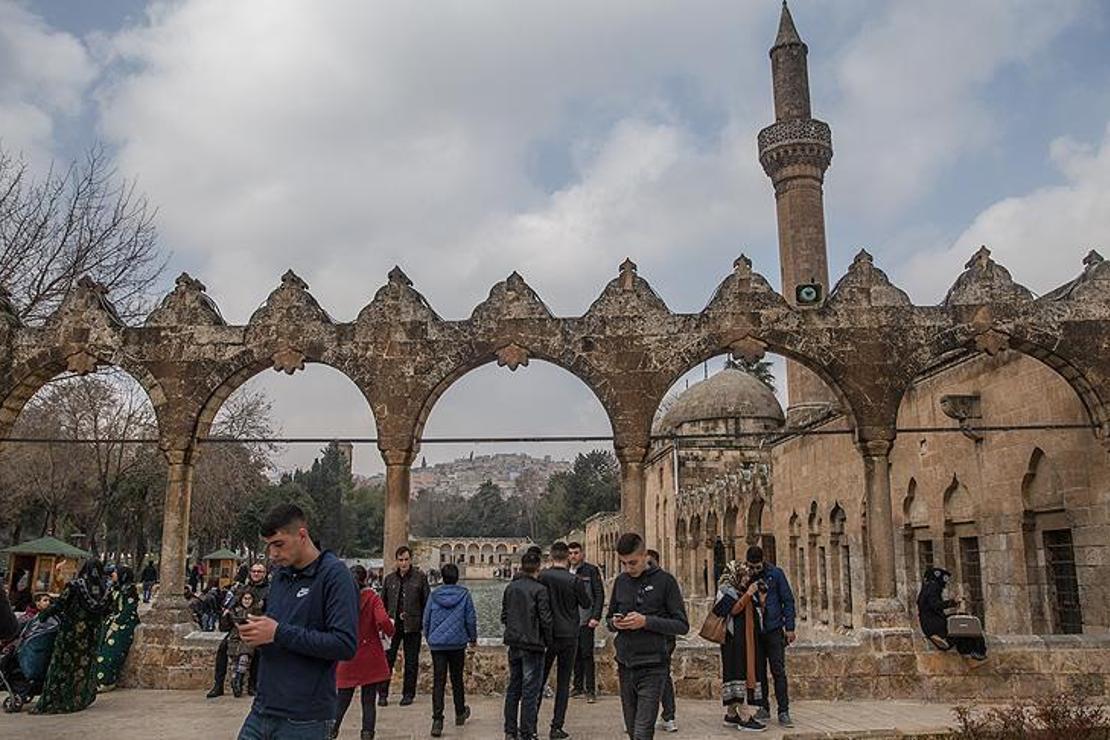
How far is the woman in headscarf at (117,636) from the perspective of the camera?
32.2 feet

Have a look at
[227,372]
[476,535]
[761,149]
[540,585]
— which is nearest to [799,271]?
[761,149]

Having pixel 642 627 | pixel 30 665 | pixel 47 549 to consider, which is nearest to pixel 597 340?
pixel 642 627

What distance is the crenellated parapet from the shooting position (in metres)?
10.7

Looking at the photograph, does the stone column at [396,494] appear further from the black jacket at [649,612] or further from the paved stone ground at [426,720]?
the black jacket at [649,612]

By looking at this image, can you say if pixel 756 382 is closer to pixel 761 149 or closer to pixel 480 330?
pixel 761 149

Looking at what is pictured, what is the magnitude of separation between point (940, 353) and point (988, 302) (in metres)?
0.88

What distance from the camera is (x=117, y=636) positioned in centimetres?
995

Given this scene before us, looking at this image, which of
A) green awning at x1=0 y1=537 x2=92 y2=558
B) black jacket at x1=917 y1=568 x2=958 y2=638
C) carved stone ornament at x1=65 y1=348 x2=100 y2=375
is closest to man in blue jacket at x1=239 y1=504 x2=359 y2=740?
black jacket at x1=917 y1=568 x2=958 y2=638

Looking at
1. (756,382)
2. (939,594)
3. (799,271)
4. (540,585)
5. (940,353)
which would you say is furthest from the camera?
(756,382)

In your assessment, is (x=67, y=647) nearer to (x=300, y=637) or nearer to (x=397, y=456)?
(x=397, y=456)

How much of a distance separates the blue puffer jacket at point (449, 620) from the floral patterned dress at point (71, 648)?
3385 millimetres

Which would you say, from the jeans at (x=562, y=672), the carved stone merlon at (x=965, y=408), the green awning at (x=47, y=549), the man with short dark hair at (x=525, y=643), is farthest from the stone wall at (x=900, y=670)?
the green awning at (x=47, y=549)

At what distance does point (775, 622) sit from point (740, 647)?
427 mm

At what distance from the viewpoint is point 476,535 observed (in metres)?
106
